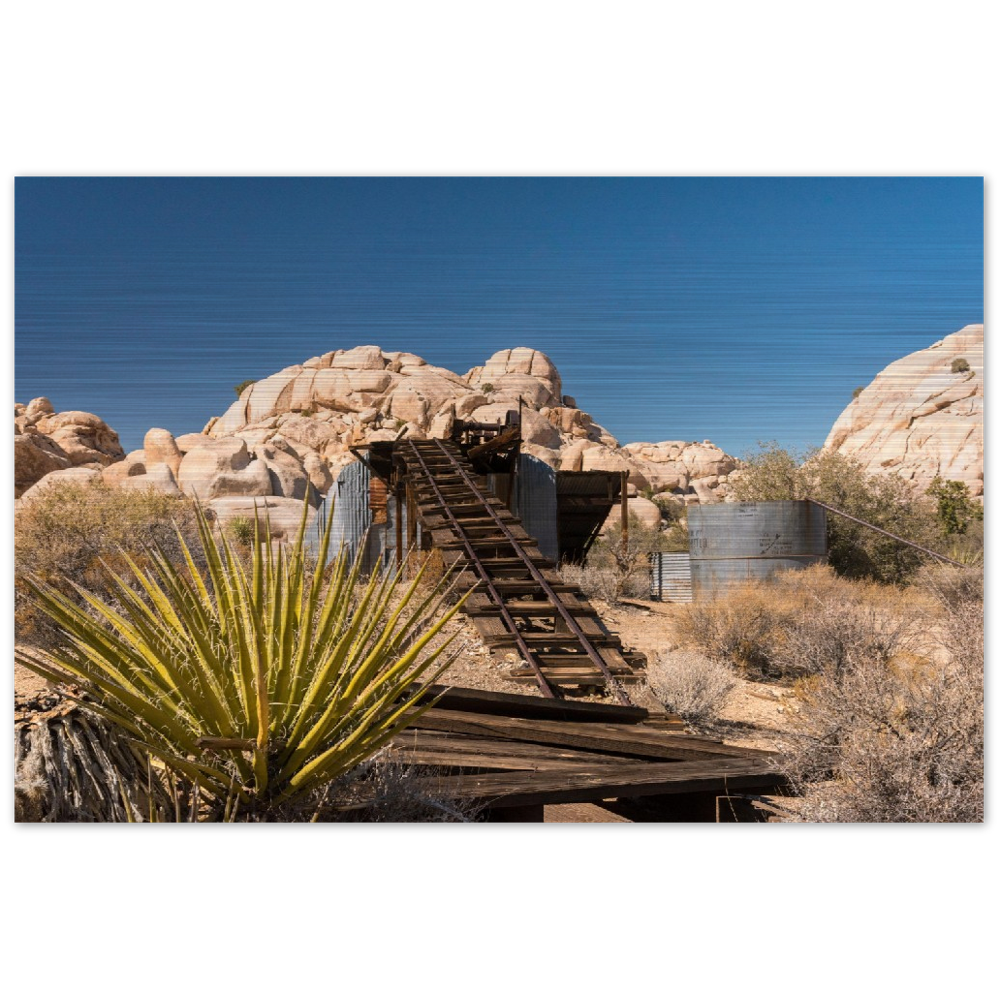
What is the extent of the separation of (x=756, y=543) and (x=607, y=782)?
1127cm

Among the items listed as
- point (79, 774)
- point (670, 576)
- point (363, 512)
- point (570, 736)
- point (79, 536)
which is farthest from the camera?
point (670, 576)

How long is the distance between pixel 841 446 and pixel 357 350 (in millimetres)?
31397

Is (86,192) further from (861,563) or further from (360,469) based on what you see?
(861,563)

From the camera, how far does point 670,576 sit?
70.6 ft

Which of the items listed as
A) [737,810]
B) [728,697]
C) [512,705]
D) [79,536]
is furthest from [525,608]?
[79,536]

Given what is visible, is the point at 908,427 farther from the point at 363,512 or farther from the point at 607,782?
the point at 607,782

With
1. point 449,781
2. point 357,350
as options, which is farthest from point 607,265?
point 357,350

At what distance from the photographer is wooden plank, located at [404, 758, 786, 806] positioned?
429cm

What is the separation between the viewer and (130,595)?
3705 mm

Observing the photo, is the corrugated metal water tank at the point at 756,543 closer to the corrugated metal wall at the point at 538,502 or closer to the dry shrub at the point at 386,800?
the corrugated metal wall at the point at 538,502

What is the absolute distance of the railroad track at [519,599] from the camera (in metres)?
7.54

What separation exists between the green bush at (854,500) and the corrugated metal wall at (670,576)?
3.31 m

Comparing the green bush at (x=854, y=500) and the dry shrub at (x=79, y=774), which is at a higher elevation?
the green bush at (x=854, y=500)

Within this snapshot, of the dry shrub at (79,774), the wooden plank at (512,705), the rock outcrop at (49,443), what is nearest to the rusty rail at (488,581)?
the wooden plank at (512,705)
